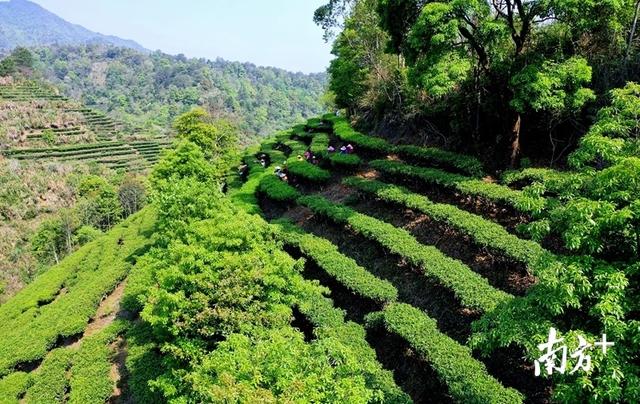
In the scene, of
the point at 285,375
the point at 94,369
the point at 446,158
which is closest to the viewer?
the point at 285,375

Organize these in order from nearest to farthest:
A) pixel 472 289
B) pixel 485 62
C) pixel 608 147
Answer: pixel 608 147
pixel 472 289
pixel 485 62

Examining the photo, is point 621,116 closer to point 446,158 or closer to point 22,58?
point 446,158

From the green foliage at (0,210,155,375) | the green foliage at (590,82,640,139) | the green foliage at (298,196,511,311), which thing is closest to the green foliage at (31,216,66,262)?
the green foliage at (0,210,155,375)

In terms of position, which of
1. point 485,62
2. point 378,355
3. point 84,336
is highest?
point 485,62

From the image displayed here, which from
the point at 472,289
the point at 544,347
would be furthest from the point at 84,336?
the point at 544,347

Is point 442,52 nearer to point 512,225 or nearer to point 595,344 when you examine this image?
point 512,225

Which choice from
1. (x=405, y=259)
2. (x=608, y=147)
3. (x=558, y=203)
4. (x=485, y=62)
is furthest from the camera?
(x=485, y=62)

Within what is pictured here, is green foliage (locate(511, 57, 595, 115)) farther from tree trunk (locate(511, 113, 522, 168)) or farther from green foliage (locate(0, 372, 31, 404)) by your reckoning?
green foliage (locate(0, 372, 31, 404))

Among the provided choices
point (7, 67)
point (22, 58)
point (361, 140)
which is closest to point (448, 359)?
point (361, 140)
